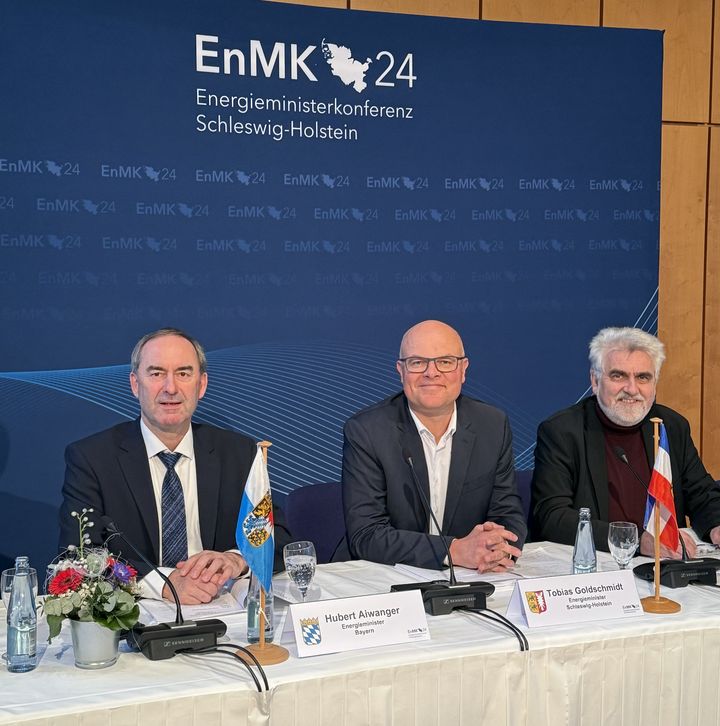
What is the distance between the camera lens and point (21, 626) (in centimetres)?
197

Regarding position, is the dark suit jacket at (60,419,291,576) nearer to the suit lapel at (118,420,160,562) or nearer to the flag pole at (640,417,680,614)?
the suit lapel at (118,420,160,562)

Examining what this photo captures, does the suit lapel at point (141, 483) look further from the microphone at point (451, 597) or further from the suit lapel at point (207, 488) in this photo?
the microphone at point (451, 597)

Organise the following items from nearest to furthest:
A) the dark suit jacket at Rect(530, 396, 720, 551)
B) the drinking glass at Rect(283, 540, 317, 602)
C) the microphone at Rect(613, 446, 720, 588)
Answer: the drinking glass at Rect(283, 540, 317, 602) < the microphone at Rect(613, 446, 720, 588) < the dark suit jacket at Rect(530, 396, 720, 551)

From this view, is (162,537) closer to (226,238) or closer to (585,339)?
(226,238)

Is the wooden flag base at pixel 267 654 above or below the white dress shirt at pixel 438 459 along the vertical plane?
below

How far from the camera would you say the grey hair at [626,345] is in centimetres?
347

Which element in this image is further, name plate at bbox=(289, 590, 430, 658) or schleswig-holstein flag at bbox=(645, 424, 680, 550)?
schleswig-holstein flag at bbox=(645, 424, 680, 550)

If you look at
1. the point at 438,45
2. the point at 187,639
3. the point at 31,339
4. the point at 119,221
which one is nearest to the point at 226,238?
the point at 119,221

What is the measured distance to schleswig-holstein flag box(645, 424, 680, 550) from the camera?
257 centimetres

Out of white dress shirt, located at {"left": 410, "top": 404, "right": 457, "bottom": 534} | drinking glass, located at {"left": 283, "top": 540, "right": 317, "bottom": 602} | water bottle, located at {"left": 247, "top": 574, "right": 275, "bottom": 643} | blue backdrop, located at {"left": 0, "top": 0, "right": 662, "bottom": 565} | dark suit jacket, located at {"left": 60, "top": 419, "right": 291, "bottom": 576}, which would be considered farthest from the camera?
blue backdrop, located at {"left": 0, "top": 0, "right": 662, "bottom": 565}

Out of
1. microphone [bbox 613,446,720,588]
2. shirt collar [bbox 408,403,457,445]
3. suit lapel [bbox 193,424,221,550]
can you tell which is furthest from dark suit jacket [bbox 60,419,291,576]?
microphone [bbox 613,446,720,588]

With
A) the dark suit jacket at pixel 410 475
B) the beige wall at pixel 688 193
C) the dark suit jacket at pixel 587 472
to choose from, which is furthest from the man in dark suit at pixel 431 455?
the beige wall at pixel 688 193

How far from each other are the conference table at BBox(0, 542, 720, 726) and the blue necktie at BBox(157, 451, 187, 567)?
644 millimetres

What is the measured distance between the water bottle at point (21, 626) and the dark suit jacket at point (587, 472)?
5.82 ft
